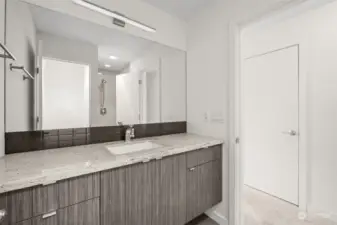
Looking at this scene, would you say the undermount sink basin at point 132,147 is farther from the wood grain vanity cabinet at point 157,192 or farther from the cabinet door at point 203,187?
the cabinet door at point 203,187

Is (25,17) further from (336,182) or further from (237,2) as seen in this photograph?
(336,182)

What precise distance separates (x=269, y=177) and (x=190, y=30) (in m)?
2.18

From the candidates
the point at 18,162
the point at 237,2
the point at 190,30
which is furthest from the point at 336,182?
the point at 18,162

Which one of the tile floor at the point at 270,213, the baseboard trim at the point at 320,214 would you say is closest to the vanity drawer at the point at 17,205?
the tile floor at the point at 270,213

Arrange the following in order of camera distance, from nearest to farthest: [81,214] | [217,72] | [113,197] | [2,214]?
1. [2,214]
2. [81,214]
3. [113,197]
4. [217,72]

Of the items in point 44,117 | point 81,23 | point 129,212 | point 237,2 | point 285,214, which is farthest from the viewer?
point 285,214

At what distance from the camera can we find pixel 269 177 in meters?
2.42

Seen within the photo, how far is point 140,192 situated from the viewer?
48.4 inches

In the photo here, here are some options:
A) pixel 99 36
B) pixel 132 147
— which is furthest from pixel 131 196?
pixel 99 36

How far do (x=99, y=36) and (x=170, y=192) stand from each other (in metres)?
1.51

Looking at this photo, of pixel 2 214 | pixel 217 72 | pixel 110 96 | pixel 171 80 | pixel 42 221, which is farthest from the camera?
pixel 171 80

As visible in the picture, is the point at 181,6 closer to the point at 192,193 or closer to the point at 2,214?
the point at 192,193

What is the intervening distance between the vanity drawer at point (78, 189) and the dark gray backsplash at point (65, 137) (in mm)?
620

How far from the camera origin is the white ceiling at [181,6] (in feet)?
6.23
